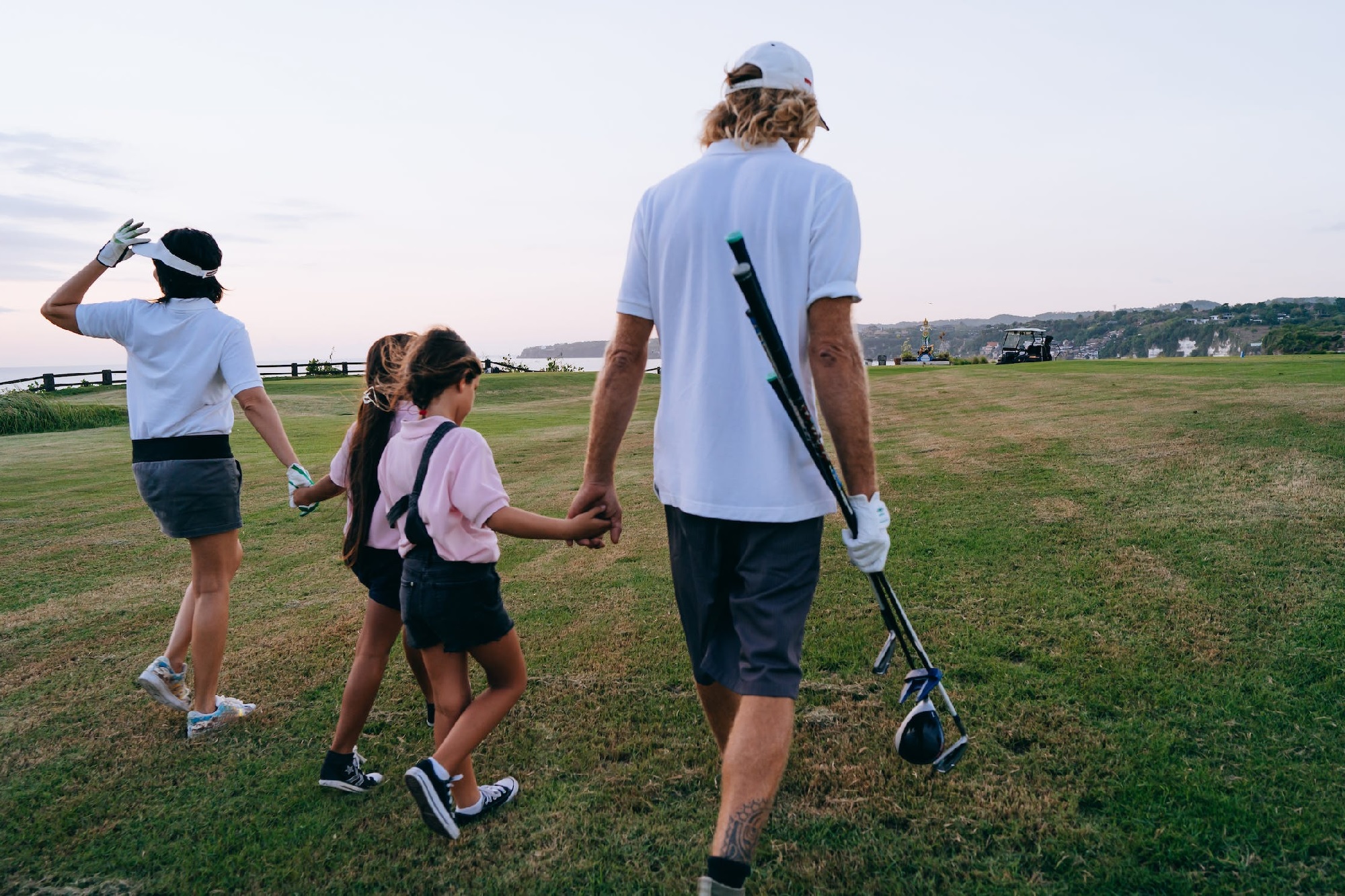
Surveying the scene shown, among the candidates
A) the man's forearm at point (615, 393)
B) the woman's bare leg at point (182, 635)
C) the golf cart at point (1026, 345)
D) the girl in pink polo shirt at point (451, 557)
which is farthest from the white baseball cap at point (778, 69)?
the golf cart at point (1026, 345)

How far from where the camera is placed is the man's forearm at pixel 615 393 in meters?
2.76

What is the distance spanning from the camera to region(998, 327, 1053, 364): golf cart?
44594 mm

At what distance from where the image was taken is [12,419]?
72.2 feet

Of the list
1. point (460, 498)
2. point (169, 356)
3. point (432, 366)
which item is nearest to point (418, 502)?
point (460, 498)

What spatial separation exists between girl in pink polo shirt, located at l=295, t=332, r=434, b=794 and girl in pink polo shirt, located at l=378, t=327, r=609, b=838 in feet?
0.74

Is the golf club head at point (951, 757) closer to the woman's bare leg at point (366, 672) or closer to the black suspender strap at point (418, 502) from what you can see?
the black suspender strap at point (418, 502)

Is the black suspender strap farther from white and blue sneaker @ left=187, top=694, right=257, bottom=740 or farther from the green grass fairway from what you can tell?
white and blue sneaker @ left=187, top=694, right=257, bottom=740

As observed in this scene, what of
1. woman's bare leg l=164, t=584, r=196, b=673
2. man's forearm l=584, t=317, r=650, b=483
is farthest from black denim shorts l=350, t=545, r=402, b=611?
woman's bare leg l=164, t=584, r=196, b=673

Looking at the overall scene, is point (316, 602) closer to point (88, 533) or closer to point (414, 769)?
point (414, 769)

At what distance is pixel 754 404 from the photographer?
95.5 inches

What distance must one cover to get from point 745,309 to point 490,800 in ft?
6.74

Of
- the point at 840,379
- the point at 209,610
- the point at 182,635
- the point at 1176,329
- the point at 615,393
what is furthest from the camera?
the point at 1176,329

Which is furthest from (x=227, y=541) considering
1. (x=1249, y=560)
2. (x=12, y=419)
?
(x=12, y=419)

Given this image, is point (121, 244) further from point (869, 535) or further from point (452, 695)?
point (869, 535)
